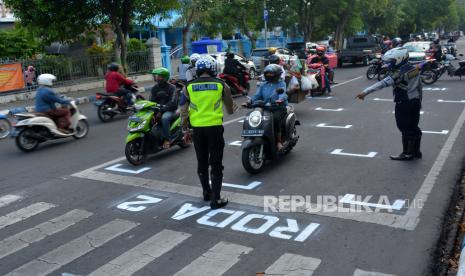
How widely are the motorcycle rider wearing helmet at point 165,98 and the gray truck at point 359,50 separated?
77.8 feet

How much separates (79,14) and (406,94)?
53.8ft

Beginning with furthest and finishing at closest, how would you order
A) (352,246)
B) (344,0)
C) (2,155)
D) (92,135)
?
(344,0) → (92,135) → (2,155) → (352,246)

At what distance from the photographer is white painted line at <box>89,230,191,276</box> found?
449cm

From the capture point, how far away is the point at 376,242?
4.90 meters

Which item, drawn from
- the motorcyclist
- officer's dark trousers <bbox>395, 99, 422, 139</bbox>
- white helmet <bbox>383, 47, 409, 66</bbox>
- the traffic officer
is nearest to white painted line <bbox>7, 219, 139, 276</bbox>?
the traffic officer

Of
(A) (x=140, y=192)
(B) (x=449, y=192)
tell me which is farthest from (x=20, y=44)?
(B) (x=449, y=192)

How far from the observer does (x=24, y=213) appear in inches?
246

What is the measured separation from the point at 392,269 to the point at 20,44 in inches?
938

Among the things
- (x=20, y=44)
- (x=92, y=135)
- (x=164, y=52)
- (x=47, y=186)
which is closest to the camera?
(x=47, y=186)

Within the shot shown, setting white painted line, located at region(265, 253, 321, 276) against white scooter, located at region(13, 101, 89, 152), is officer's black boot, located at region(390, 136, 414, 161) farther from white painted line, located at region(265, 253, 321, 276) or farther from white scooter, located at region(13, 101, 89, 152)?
white scooter, located at region(13, 101, 89, 152)

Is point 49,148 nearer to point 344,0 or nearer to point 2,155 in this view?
point 2,155

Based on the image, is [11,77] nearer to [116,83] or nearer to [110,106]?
[110,106]

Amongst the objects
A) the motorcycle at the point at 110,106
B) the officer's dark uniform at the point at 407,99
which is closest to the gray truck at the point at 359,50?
the motorcycle at the point at 110,106

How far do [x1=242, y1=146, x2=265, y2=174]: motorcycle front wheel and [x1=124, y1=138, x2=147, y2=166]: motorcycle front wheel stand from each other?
83.8 inches
